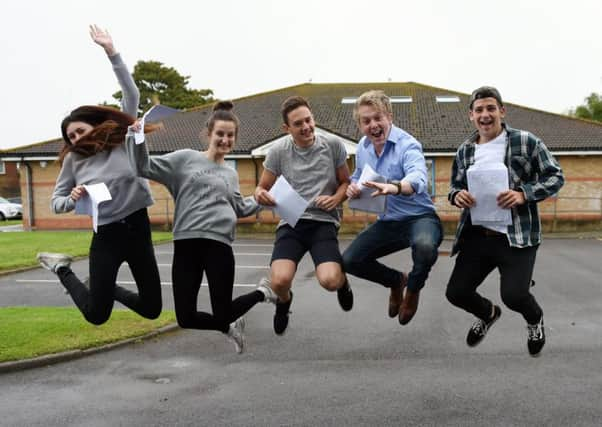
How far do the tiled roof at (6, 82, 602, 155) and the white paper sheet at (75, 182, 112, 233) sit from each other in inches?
880

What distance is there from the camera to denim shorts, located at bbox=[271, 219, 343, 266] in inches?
177

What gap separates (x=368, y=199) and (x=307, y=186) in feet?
1.89

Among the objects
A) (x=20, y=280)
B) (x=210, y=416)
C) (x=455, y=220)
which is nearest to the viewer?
(x=210, y=416)

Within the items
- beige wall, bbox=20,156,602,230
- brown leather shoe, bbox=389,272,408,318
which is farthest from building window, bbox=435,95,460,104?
brown leather shoe, bbox=389,272,408,318

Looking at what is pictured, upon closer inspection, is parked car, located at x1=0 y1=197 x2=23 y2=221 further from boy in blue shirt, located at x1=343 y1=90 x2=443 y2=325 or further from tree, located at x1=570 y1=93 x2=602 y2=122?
tree, located at x1=570 y1=93 x2=602 y2=122

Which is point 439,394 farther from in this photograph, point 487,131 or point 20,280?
point 20,280

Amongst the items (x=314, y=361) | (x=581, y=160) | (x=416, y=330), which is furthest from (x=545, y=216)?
(x=314, y=361)

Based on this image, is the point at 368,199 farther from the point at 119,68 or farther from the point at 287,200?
the point at 119,68

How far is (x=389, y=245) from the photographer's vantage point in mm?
4680

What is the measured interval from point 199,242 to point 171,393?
11.3ft

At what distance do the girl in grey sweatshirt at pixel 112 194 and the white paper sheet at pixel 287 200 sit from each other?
103cm

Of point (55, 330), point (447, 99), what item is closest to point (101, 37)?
point (55, 330)

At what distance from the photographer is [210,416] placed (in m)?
6.42

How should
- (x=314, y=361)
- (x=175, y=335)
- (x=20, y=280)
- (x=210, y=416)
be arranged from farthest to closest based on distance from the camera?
1. (x=20, y=280)
2. (x=175, y=335)
3. (x=314, y=361)
4. (x=210, y=416)
